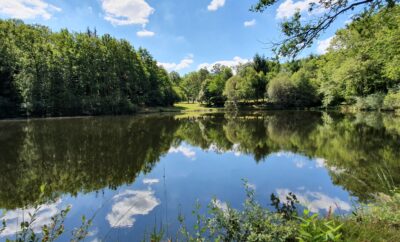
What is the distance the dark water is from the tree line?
417 inches

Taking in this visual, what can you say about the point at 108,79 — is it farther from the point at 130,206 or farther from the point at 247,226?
the point at 247,226

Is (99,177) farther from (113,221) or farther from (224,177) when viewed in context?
(224,177)

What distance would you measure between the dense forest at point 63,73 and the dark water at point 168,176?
26485 millimetres

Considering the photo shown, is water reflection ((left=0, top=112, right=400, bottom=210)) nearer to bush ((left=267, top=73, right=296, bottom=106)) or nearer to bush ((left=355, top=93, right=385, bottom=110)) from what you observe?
bush ((left=355, top=93, right=385, bottom=110))

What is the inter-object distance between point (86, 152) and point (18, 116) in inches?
1288

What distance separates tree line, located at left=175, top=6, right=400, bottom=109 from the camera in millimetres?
23562

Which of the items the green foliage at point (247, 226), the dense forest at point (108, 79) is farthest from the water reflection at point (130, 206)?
the dense forest at point (108, 79)

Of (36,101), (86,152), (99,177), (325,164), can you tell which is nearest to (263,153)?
(325,164)

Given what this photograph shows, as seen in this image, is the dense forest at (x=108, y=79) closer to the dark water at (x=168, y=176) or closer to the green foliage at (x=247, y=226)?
the dark water at (x=168, y=176)

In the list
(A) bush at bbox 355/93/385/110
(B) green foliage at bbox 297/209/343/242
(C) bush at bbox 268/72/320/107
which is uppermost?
(C) bush at bbox 268/72/320/107

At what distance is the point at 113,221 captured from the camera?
5.87 m

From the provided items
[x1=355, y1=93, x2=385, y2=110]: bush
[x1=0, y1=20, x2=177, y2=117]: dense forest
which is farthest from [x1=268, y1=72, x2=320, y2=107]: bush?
[x1=0, y1=20, x2=177, y2=117]: dense forest

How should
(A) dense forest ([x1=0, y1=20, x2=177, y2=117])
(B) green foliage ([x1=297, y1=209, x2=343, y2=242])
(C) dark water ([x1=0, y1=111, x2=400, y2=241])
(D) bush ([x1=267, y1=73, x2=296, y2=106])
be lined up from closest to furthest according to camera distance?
(B) green foliage ([x1=297, y1=209, x2=343, y2=242]), (C) dark water ([x1=0, y1=111, x2=400, y2=241]), (A) dense forest ([x1=0, y1=20, x2=177, y2=117]), (D) bush ([x1=267, y1=73, x2=296, y2=106])

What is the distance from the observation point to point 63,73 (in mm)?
41312
